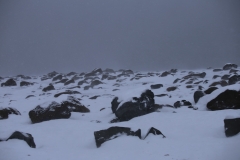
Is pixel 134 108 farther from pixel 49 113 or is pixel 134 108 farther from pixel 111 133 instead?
pixel 49 113

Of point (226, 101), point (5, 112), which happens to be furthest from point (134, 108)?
point (5, 112)

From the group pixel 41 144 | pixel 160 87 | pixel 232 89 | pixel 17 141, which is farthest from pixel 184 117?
pixel 160 87

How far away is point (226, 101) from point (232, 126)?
2836mm

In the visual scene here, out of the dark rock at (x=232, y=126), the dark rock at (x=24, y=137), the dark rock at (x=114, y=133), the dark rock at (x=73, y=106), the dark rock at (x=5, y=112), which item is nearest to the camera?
the dark rock at (x=232, y=126)

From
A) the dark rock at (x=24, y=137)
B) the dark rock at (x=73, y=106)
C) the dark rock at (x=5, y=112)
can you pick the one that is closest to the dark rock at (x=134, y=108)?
the dark rock at (x=73, y=106)

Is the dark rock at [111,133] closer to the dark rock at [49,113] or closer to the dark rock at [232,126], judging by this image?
the dark rock at [232,126]

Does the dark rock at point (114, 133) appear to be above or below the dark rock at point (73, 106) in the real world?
below

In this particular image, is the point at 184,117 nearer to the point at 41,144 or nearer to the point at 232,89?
the point at 232,89

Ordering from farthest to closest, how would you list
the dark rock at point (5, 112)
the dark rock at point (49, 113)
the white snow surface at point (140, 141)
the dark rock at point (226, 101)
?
the dark rock at point (5, 112), the dark rock at point (49, 113), the dark rock at point (226, 101), the white snow surface at point (140, 141)

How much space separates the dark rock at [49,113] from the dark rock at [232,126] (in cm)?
502

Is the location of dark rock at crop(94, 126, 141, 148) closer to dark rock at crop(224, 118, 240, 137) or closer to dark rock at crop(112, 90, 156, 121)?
dark rock at crop(224, 118, 240, 137)

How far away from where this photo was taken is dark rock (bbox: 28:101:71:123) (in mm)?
7203

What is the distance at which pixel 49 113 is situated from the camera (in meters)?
7.29

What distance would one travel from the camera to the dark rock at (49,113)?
7.20 meters
